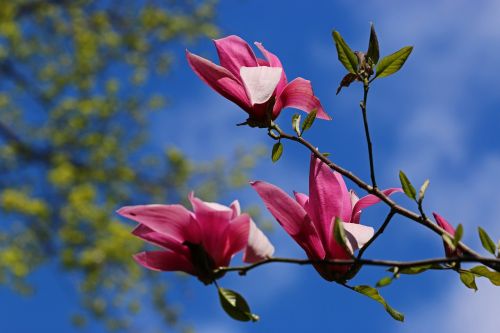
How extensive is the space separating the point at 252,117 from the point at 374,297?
0.73 ft

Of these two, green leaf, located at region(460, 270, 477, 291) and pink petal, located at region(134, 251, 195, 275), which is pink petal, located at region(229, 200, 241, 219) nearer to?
pink petal, located at region(134, 251, 195, 275)

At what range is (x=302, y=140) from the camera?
26.6 inches

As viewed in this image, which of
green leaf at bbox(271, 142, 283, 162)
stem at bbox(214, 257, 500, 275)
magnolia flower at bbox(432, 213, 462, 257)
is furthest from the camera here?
green leaf at bbox(271, 142, 283, 162)

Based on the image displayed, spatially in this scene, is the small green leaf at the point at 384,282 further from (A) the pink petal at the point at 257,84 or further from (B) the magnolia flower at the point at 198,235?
(A) the pink petal at the point at 257,84

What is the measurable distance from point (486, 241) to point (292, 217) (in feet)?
0.57

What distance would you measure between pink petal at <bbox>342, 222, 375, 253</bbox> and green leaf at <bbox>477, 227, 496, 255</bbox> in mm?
96

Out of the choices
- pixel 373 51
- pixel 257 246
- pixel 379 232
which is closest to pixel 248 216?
pixel 257 246

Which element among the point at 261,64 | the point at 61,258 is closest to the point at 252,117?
the point at 261,64

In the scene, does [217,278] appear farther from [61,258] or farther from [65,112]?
[65,112]

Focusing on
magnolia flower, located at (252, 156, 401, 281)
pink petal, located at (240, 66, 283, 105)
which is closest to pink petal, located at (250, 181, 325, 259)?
magnolia flower, located at (252, 156, 401, 281)

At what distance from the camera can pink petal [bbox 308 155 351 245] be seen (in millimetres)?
618

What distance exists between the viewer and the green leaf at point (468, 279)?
0.66 m

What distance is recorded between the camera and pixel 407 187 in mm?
618

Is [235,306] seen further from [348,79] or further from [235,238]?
[348,79]
